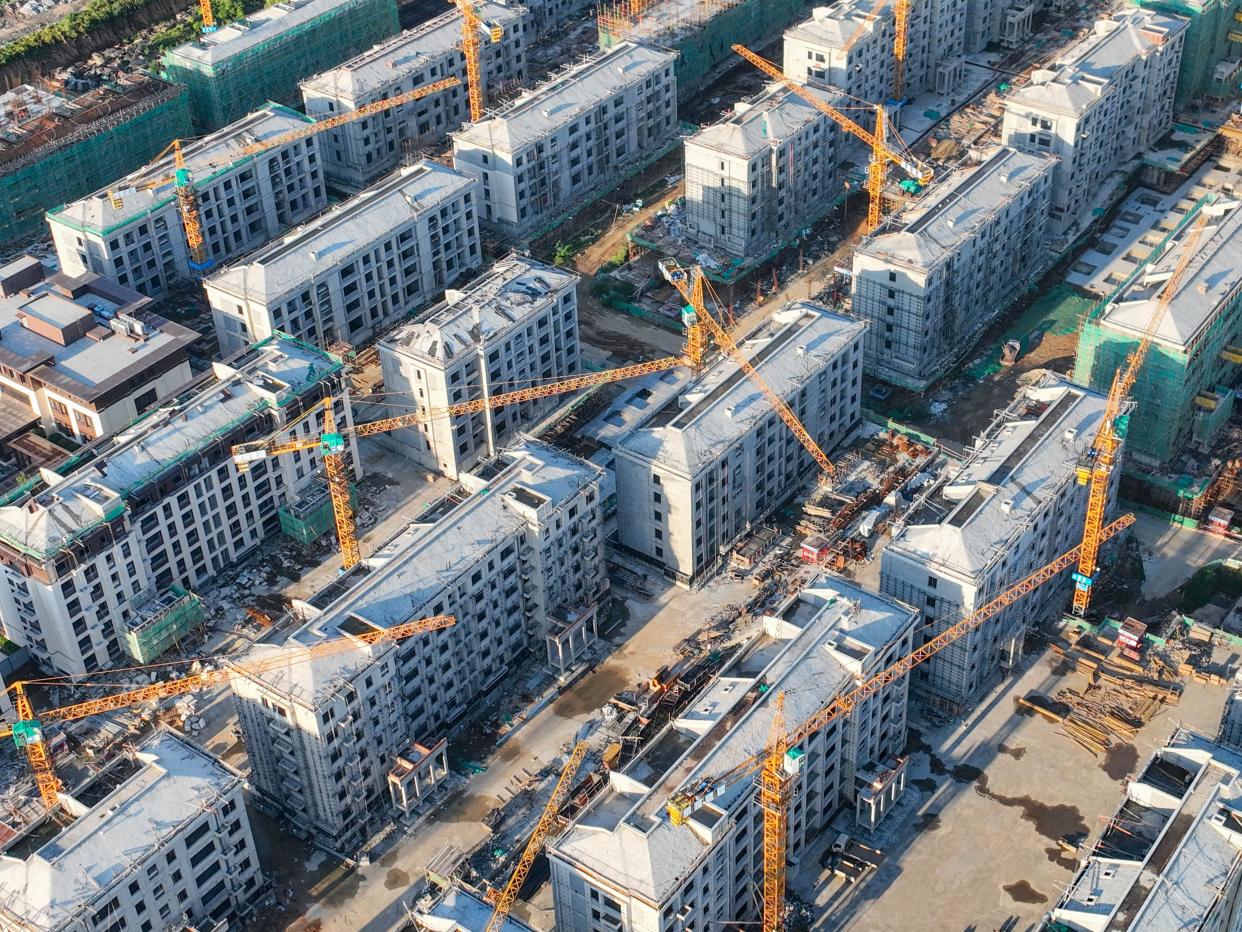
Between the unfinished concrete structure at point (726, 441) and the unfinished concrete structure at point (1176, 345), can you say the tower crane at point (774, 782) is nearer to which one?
the unfinished concrete structure at point (726, 441)

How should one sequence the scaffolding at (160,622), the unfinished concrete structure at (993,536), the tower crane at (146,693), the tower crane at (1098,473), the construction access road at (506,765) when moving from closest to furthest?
the construction access road at (506,765) → the tower crane at (146,693) → the unfinished concrete structure at (993,536) → the tower crane at (1098,473) → the scaffolding at (160,622)

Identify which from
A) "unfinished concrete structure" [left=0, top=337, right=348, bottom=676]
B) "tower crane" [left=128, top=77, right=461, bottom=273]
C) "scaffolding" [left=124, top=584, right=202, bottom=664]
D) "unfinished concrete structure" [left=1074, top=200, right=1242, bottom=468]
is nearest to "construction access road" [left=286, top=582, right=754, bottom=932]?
"scaffolding" [left=124, top=584, right=202, bottom=664]

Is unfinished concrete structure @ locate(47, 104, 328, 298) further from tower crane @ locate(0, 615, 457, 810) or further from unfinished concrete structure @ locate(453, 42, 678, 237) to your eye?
tower crane @ locate(0, 615, 457, 810)

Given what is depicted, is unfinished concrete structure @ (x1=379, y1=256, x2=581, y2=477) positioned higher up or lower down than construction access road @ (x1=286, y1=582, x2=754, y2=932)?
higher up

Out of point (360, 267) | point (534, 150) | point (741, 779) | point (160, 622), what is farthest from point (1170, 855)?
point (534, 150)

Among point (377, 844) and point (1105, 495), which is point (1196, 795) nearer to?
point (1105, 495)

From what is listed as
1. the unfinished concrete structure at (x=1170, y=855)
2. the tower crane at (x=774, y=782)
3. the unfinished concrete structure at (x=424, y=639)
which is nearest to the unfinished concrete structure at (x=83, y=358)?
the unfinished concrete structure at (x=424, y=639)

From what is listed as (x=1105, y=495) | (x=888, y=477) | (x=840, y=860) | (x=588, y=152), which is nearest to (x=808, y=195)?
(x=588, y=152)

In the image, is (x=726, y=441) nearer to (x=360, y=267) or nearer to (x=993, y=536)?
(x=993, y=536)
